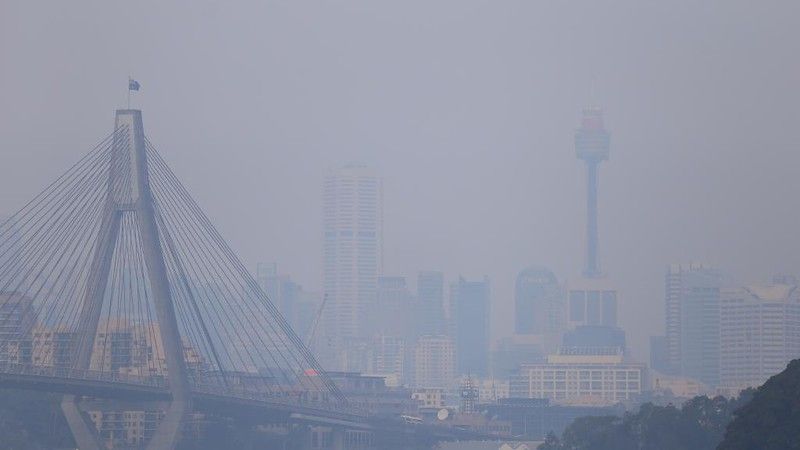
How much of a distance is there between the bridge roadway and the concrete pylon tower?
0.90m

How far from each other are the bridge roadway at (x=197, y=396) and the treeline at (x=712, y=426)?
11.0 m

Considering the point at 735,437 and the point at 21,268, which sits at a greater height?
the point at 21,268

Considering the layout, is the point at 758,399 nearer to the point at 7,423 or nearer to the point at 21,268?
the point at 21,268

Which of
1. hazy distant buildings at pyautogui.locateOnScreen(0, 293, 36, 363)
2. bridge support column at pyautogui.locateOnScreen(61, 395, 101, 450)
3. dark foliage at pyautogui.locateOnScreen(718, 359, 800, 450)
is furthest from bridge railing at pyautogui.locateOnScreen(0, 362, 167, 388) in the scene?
dark foliage at pyautogui.locateOnScreen(718, 359, 800, 450)

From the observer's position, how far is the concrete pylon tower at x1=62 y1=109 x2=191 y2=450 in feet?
270

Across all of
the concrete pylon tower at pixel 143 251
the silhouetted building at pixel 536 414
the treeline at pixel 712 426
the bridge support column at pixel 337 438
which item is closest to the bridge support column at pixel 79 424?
the concrete pylon tower at pixel 143 251

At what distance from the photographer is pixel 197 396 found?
8919cm

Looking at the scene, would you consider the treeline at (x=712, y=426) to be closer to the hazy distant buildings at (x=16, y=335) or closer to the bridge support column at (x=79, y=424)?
the bridge support column at (x=79, y=424)

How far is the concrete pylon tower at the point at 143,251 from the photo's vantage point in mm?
82250

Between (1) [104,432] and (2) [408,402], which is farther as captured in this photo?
(2) [408,402]

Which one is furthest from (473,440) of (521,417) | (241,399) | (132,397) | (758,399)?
(758,399)

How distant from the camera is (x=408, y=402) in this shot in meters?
164

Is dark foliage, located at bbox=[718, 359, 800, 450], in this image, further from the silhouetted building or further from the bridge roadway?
the silhouetted building

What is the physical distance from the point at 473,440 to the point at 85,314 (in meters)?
62.4
